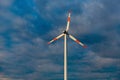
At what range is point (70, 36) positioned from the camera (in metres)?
100

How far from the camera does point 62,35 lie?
10250cm

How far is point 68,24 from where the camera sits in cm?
9950

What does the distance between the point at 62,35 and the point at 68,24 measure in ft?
23.0

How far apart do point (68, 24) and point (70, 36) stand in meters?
6.25

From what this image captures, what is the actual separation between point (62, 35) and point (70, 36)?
483cm
